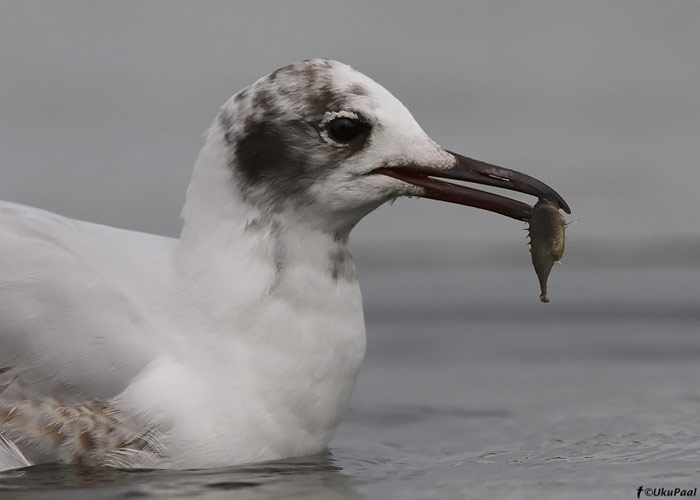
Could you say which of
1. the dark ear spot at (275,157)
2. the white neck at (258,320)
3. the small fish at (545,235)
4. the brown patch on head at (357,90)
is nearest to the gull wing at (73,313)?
the white neck at (258,320)

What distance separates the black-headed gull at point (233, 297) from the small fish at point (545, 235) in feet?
0.15

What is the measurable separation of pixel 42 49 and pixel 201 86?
110cm

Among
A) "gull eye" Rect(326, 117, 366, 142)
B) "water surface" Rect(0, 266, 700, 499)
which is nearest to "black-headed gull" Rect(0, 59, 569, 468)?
"gull eye" Rect(326, 117, 366, 142)

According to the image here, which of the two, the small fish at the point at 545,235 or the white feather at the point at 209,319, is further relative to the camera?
the small fish at the point at 545,235

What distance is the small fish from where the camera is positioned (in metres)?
6.61

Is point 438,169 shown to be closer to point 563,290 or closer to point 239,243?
point 239,243

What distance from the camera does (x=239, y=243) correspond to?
266 inches

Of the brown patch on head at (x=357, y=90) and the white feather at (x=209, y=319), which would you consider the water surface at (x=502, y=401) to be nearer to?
the white feather at (x=209, y=319)

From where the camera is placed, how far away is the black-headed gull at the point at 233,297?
21.3 feet

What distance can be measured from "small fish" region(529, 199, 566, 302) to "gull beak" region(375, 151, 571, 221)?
4 centimetres

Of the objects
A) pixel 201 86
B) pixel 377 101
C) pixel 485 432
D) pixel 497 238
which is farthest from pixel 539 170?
pixel 377 101

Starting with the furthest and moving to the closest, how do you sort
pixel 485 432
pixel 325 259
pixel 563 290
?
1. pixel 563 290
2. pixel 485 432
3. pixel 325 259

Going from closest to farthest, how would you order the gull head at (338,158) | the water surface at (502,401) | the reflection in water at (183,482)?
the reflection in water at (183,482), the water surface at (502,401), the gull head at (338,158)

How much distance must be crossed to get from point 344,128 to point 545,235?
2.83ft
